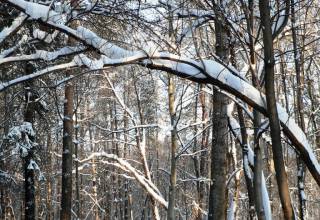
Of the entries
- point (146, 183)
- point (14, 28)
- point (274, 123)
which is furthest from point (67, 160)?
point (274, 123)

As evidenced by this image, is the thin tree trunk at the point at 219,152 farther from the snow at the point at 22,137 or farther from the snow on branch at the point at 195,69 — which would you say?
the snow at the point at 22,137

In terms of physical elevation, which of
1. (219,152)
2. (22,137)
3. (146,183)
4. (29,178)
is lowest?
(146,183)

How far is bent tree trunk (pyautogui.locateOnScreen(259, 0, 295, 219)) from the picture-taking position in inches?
169

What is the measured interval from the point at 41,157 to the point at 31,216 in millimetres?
2361

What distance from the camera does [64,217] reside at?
10570 millimetres

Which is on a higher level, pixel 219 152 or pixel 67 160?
pixel 67 160

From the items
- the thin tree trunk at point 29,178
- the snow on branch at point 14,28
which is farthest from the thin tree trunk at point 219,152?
the thin tree trunk at point 29,178

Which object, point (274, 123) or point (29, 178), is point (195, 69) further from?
point (29, 178)

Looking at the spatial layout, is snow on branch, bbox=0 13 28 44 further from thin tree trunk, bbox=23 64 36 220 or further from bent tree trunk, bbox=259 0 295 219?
thin tree trunk, bbox=23 64 36 220

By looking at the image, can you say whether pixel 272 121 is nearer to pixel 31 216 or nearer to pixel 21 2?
pixel 21 2

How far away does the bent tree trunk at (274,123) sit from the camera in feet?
14.1

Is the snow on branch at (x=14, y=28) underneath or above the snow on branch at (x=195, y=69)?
above

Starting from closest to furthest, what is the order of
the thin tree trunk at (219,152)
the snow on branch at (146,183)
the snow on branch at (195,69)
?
the snow on branch at (195,69)
the thin tree trunk at (219,152)
the snow on branch at (146,183)

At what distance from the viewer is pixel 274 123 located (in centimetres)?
437
